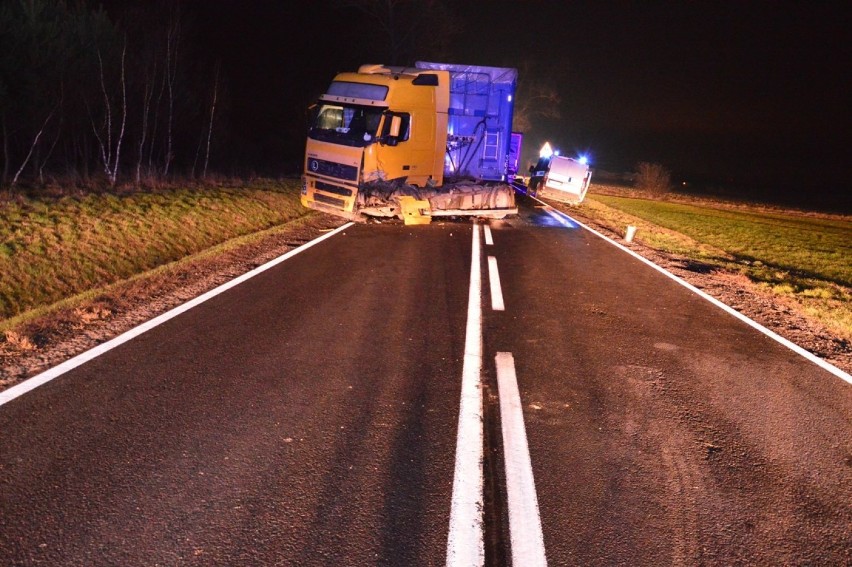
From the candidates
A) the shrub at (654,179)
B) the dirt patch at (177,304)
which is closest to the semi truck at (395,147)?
the dirt patch at (177,304)

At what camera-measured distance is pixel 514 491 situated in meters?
3.53

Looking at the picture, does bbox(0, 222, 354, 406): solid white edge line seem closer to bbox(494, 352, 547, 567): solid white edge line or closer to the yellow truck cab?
bbox(494, 352, 547, 567): solid white edge line

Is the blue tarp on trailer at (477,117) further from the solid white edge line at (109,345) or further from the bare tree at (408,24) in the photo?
the bare tree at (408,24)

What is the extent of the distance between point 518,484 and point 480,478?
0.25m

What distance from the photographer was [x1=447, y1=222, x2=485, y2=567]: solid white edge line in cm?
299

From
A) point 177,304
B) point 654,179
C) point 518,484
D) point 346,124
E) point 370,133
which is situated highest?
point 654,179

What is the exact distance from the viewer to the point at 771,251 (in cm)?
1545

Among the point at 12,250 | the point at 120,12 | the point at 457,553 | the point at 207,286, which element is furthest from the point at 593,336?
the point at 120,12

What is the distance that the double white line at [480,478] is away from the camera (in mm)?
3010

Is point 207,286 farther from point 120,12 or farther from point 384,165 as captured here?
point 120,12

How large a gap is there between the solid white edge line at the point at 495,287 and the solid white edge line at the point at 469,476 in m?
1.52

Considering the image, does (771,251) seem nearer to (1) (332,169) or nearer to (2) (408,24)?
(1) (332,169)

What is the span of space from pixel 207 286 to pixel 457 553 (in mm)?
6007

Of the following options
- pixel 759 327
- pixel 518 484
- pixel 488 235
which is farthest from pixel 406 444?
pixel 488 235
